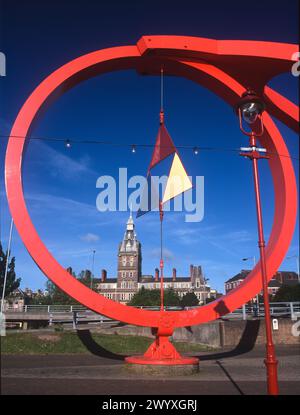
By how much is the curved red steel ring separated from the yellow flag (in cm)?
280

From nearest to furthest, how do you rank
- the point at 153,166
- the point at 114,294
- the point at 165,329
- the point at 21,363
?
1. the point at 165,329
2. the point at 153,166
3. the point at 21,363
4. the point at 114,294

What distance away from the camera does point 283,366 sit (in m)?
12.0

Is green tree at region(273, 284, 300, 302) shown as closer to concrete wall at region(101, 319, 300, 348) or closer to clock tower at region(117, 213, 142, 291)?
concrete wall at region(101, 319, 300, 348)

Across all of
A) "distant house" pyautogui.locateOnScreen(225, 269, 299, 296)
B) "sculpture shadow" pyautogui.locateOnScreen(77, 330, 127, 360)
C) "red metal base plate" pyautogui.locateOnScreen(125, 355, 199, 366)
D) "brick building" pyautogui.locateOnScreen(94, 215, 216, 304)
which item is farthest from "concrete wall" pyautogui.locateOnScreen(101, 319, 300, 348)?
"brick building" pyautogui.locateOnScreen(94, 215, 216, 304)

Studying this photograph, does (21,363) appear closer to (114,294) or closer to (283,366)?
(283,366)

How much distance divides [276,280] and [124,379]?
84.2m

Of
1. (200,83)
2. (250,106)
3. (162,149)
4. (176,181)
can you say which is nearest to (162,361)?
(176,181)

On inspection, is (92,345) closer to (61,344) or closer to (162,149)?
(61,344)

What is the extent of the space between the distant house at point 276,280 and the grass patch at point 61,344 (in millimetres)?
65297

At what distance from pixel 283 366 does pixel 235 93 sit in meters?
8.64

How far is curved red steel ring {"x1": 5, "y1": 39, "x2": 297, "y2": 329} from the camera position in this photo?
32.8 ft

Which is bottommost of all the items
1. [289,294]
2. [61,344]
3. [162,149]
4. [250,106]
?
[61,344]

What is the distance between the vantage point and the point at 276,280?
285 feet
